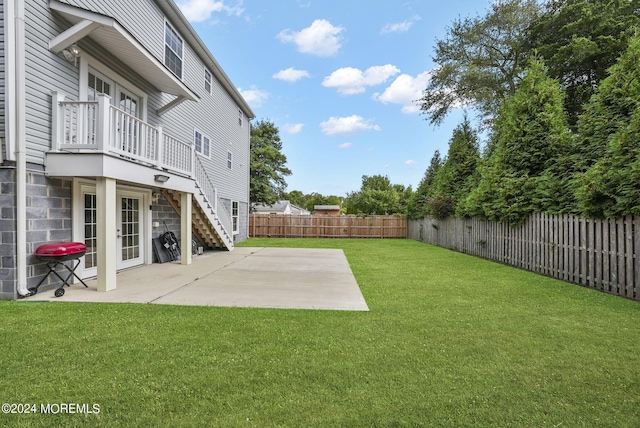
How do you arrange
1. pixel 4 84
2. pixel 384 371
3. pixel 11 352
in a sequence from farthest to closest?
pixel 4 84 → pixel 11 352 → pixel 384 371

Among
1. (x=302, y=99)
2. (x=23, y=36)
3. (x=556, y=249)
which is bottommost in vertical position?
(x=556, y=249)

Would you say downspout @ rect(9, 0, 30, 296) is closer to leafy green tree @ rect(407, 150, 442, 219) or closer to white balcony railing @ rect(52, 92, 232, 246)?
white balcony railing @ rect(52, 92, 232, 246)

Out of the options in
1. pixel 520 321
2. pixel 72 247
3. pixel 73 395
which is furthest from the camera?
pixel 72 247

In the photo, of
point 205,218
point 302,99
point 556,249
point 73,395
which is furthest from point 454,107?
point 73,395

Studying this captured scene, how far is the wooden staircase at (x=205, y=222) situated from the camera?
968cm

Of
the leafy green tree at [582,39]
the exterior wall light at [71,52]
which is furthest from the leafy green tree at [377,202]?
the exterior wall light at [71,52]

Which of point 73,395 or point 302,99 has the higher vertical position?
point 302,99

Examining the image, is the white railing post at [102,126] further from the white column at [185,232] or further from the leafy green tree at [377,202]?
the leafy green tree at [377,202]

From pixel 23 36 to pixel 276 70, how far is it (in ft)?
55.5

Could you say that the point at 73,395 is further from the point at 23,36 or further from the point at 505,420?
the point at 23,36

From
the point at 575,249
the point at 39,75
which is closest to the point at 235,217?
the point at 39,75

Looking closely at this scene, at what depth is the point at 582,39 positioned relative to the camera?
12656 millimetres

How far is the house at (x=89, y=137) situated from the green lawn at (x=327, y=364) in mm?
1288

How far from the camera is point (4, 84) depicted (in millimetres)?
4898
